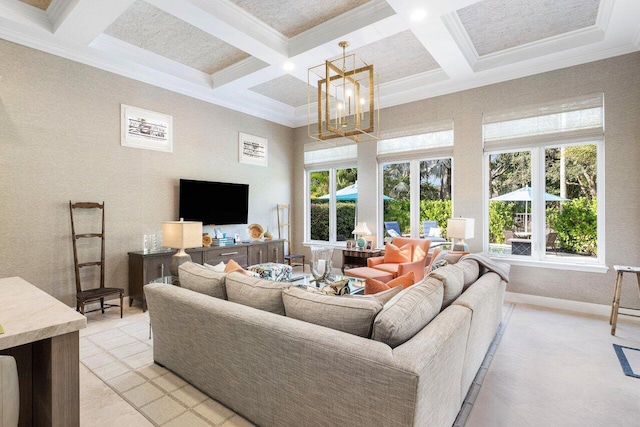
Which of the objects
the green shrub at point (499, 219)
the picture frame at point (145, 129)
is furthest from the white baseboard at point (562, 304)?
the picture frame at point (145, 129)

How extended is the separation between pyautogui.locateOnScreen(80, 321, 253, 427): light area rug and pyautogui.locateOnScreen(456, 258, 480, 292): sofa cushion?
1902mm

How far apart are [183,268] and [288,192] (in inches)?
173

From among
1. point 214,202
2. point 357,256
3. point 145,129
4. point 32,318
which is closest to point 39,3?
point 145,129

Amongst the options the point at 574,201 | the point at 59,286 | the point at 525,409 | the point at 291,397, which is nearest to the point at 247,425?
the point at 291,397

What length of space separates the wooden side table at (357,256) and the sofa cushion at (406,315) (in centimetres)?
338

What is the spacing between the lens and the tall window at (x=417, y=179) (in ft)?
17.0

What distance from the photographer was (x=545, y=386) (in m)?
2.38

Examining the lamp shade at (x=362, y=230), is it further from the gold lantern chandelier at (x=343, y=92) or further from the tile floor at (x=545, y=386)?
the tile floor at (x=545, y=386)

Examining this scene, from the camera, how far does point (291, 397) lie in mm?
1680

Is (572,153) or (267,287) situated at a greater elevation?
(572,153)

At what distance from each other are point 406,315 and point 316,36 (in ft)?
10.8

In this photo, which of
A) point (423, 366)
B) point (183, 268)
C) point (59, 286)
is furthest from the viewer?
point (59, 286)

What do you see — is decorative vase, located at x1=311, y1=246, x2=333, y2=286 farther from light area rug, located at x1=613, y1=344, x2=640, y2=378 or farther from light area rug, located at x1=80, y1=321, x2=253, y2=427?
light area rug, located at x1=613, y1=344, x2=640, y2=378

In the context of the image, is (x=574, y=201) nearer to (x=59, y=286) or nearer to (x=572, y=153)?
(x=572, y=153)
